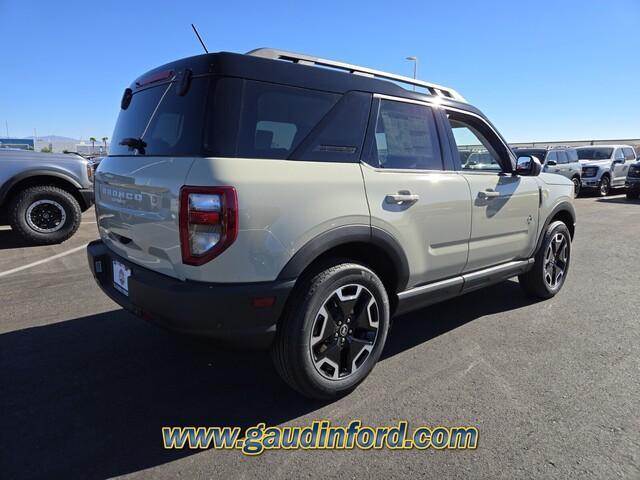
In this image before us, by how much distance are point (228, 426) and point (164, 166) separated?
4.79ft

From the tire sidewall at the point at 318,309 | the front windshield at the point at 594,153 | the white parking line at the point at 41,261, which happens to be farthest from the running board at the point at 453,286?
the front windshield at the point at 594,153

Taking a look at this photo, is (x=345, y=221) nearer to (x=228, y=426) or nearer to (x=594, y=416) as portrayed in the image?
(x=228, y=426)

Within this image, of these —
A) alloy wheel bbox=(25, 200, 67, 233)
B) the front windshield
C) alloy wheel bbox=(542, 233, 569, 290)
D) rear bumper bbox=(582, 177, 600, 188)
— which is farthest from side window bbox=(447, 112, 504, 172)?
the front windshield

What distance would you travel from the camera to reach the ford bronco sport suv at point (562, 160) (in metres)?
14.6

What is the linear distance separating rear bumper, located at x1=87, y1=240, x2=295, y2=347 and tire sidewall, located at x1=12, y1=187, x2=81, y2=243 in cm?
523

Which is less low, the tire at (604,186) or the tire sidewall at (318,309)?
the tire at (604,186)

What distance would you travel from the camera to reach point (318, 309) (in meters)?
2.38

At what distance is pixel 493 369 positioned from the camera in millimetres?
2998

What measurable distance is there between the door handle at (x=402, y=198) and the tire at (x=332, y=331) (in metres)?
0.47

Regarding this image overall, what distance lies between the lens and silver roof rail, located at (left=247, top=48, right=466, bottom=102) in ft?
8.00

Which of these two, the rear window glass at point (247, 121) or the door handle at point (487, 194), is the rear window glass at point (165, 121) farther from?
the door handle at point (487, 194)

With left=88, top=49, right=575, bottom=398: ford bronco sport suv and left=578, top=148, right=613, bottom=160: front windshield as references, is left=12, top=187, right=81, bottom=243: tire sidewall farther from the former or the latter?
left=578, top=148, right=613, bottom=160: front windshield

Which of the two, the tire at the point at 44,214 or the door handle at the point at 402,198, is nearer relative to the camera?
the door handle at the point at 402,198

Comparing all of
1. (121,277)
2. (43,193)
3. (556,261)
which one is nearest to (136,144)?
(121,277)
